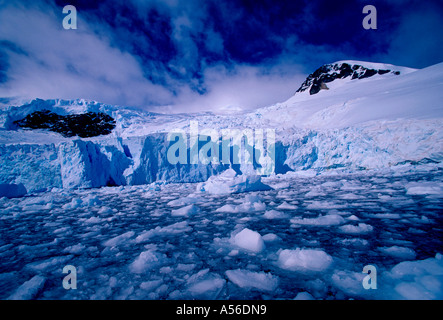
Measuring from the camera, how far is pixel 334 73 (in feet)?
134

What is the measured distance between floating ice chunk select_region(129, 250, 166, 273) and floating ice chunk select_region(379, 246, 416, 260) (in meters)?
1.80

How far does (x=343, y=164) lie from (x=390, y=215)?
31.7 feet

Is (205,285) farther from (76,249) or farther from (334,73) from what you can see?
(334,73)

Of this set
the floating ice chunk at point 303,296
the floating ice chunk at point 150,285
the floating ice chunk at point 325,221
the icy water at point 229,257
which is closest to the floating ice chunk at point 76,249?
the icy water at point 229,257

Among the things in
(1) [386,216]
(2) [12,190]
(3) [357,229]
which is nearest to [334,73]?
(1) [386,216]

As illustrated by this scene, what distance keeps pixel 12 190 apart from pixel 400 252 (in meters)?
13.3

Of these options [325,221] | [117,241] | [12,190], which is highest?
[325,221]

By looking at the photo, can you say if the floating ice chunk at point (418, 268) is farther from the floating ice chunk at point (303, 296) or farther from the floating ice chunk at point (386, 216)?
the floating ice chunk at point (386, 216)

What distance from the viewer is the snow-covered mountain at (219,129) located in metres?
9.45

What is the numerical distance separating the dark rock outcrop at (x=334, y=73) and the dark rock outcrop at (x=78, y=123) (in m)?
33.8

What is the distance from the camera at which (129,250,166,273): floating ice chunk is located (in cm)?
153

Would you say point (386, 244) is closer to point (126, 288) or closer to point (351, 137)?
point (126, 288)

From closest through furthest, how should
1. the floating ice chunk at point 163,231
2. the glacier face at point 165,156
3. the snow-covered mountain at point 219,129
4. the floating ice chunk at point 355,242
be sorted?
the floating ice chunk at point 355,242, the floating ice chunk at point 163,231, the glacier face at point 165,156, the snow-covered mountain at point 219,129
